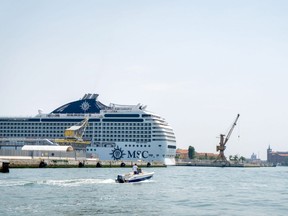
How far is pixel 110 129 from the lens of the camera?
157 m

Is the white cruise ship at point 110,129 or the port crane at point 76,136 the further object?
the white cruise ship at point 110,129

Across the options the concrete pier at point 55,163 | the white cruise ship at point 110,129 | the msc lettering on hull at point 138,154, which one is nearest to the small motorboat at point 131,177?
the concrete pier at point 55,163

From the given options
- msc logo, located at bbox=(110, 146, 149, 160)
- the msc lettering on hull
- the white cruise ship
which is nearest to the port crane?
the white cruise ship

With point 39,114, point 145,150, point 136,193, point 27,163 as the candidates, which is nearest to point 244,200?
point 136,193

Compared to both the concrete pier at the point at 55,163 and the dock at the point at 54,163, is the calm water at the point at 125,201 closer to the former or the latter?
the dock at the point at 54,163

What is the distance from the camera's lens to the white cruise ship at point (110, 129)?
149 meters

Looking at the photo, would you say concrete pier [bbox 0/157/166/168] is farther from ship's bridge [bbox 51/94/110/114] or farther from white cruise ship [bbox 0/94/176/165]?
ship's bridge [bbox 51/94/110/114]

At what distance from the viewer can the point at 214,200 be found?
42.1 metres

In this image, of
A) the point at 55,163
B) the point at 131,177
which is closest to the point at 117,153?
the point at 55,163

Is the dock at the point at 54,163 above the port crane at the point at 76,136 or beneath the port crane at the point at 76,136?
beneath

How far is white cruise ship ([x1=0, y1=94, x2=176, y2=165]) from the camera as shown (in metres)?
149

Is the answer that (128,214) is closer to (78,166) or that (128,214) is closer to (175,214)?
(175,214)

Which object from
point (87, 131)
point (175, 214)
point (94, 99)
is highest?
point (94, 99)

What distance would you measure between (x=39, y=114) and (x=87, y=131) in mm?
19745
